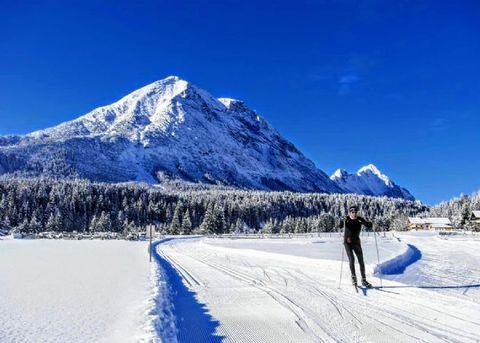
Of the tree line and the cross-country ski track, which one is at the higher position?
the tree line

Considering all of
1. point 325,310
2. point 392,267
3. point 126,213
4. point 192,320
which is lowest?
point 192,320

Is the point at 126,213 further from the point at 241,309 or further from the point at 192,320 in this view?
the point at 192,320

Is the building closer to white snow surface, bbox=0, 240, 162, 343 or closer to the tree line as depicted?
the tree line

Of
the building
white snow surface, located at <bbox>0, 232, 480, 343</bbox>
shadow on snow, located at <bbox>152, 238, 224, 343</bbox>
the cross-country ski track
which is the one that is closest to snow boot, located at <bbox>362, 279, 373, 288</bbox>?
the cross-country ski track

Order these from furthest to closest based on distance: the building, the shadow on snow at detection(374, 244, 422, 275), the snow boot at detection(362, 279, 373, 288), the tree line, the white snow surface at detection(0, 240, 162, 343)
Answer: the building → the tree line → the shadow on snow at detection(374, 244, 422, 275) → the snow boot at detection(362, 279, 373, 288) → the white snow surface at detection(0, 240, 162, 343)

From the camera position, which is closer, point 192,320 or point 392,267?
point 192,320

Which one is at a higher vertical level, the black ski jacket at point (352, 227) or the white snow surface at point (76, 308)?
the black ski jacket at point (352, 227)

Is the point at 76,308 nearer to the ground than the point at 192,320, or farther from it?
farther from it

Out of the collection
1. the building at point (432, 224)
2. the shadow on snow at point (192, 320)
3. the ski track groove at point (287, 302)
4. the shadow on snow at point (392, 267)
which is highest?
the building at point (432, 224)

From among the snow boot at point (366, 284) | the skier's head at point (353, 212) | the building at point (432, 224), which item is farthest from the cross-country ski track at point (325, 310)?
the building at point (432, 224)

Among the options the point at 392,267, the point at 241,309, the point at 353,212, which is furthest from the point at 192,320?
the point at 392,267

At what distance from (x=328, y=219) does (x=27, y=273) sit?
10702cm

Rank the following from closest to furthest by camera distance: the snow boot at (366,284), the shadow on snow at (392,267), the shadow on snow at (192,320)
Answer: the shadow on snow at (192,320) → the snow boot at (366,284) → the shadow on snow at (392,267)

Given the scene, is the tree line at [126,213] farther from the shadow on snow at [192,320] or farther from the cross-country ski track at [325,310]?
the shadow on snow at [192,320]
